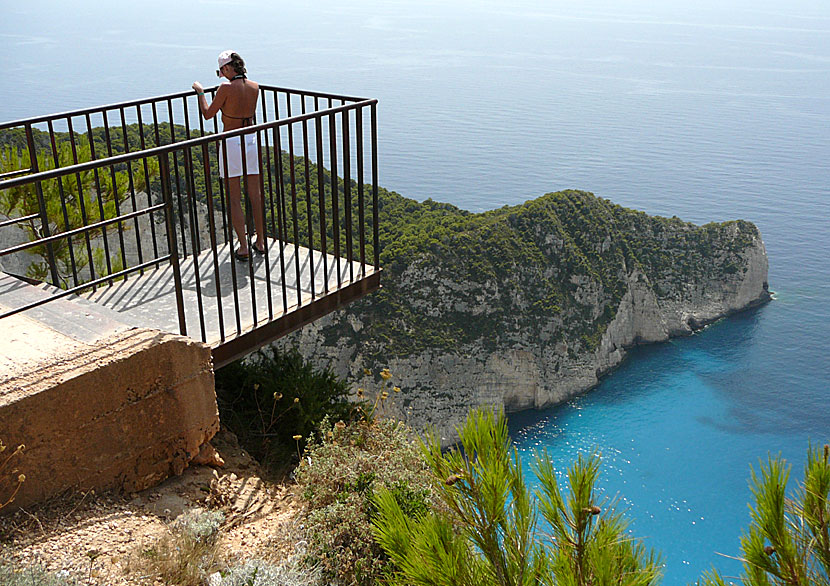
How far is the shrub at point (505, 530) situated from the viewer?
202 cm

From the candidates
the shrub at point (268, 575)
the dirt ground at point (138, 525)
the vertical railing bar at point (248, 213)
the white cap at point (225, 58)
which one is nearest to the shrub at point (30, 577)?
the dirt ground at point (138, 525)

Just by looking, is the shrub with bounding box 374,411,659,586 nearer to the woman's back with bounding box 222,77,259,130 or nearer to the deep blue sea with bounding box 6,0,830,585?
the deep blue sea with bounding box 6,0,830,585

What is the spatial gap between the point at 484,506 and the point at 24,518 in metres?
2.04

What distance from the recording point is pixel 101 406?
3158 mm

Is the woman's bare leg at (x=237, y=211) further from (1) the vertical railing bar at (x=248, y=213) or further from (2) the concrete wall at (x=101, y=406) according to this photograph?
(2) the concrete wall at (x=101, y=406)

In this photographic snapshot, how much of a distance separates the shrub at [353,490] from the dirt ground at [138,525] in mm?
154

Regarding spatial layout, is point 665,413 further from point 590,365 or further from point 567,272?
point 567,272

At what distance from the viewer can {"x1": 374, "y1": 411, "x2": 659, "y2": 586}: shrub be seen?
202 centimetres

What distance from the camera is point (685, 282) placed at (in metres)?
60.1

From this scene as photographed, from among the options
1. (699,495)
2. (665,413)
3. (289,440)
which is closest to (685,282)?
(665,413)

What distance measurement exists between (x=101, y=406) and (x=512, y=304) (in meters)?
46.6

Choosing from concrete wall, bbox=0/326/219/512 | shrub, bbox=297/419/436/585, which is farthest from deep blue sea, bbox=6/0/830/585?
concrete wall, bbox=0/326/219/512

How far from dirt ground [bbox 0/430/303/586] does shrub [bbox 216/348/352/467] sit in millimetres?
580

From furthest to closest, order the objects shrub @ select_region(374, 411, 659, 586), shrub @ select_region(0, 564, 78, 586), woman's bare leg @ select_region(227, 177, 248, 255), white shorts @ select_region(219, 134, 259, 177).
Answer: woman's bare leg @ select_region(227, 177, 248, 255) → white shorts @ select_region(219, 134, 259, 177) → shrub @ select_region(0, 564, 78, 586) → shrub @ select_region(374, 411, 659, 586)
